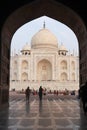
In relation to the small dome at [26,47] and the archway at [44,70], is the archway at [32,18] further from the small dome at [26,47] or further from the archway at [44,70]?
the small dome at [26,47]

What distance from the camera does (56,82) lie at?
54.8m

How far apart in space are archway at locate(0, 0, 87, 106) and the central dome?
44.5m

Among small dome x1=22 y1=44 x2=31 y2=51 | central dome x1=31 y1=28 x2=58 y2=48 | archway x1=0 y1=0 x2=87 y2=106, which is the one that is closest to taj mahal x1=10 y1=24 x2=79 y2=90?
central dome x1=31 y1=28 x2=58 y2=48

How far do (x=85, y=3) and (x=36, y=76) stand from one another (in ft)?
156

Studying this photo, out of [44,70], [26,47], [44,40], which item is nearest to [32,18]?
[44,40]

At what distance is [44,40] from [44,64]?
5280 mm

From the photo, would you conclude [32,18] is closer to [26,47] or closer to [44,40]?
[44,40]

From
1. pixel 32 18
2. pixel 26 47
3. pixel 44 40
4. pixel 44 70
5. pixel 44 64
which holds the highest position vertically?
pixel 44 40

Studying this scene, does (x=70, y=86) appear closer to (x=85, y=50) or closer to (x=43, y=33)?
(x=43, y=33)

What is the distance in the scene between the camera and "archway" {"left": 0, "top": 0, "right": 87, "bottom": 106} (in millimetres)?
13648

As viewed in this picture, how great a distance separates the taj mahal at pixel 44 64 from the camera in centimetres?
5859

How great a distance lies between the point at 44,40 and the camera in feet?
200

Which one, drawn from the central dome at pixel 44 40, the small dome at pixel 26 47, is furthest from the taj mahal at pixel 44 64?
the small dome at pixel 26 47

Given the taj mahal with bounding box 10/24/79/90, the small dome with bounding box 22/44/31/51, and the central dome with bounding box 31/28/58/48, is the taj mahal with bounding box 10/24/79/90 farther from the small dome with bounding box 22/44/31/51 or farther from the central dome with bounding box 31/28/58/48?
the small dome with bounding box 22/44/31/51
